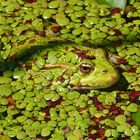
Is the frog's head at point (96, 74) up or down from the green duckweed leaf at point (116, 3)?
down

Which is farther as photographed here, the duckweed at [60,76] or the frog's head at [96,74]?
the frog's head at [96,74]

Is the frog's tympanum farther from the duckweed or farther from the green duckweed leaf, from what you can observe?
the green duckweed leaf

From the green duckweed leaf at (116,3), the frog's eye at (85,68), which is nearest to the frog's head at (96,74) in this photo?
the frog's eye at (85,68)

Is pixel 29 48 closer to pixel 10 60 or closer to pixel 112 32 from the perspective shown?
pixel 10 60

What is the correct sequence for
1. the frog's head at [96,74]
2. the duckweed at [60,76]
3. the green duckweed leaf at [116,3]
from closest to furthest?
1. the duckweed at [60,76]
2. the frog's head at [96,74]
3. the green duckweed leaf at [116,3]

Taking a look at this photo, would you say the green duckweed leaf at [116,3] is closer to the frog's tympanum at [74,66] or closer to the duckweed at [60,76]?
the duckweed at [60,76]

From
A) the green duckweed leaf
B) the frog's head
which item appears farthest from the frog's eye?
the green duckweed leaf

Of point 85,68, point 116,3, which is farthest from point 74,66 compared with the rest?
point 116,3

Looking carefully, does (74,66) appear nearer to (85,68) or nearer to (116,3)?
(85,68)
